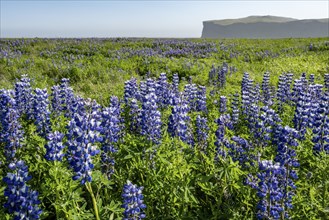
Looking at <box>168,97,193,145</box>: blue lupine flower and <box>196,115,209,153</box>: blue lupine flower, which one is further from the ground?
<box>168,97,193,145</box>: blue lupine flower

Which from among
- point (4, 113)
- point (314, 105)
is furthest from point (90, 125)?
point (314, 105)

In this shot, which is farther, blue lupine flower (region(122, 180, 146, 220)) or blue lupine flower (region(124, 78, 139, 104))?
blue lupine flower (region(124, 78, 139, 104))

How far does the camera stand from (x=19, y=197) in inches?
108

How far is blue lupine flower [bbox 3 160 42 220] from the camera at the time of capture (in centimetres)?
274

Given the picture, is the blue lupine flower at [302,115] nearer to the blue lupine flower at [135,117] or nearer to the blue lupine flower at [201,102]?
the blue lupine flower at [201,102]

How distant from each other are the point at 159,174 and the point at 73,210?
1021 millimetres

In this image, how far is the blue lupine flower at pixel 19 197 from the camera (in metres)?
2.74

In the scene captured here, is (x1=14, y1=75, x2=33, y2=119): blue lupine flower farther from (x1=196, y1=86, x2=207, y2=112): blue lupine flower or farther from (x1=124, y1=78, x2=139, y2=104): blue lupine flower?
(x1=196, y1=86, x2=207, y2=112): blue lupine flower

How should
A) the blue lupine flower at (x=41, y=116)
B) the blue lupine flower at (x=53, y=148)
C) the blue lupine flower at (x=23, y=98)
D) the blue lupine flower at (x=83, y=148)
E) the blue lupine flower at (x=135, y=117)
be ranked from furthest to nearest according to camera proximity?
1. the blue lupine flower at (x=23, y=98)
2. the blue lupine flower at (x=135, y=117)
3. the blue lupine flower at (x=41, y=116)
4. the blue lupine flower at (x=53, y=148)
5. the blue lupine flower at (x=83, y=148)

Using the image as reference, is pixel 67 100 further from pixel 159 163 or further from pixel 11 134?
pixel 159 163

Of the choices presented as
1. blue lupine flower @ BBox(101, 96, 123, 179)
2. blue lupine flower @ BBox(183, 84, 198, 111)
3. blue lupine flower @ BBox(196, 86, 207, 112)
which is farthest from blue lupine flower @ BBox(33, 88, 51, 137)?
blue lupine flower @ BBox(196, 86, 207, 112)

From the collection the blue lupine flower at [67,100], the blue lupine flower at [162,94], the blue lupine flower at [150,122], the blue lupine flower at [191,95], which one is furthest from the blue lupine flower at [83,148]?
the blue lupine flower at [191,95]

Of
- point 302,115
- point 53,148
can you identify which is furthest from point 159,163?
point 302,115

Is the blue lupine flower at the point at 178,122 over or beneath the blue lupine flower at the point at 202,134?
over
